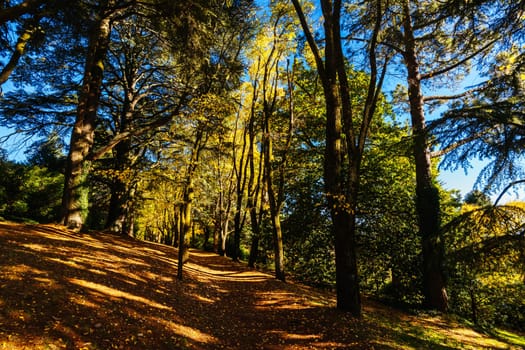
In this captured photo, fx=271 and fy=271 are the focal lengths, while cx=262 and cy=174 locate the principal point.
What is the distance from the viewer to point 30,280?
177 inches

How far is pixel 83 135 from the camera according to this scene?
10219 millimetres

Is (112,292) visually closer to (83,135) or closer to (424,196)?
(83,135)

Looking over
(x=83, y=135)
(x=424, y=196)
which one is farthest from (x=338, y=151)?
(x=83, y=135)

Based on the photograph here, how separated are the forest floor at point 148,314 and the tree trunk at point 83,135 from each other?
1.01m

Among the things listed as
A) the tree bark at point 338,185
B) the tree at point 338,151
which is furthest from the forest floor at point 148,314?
the tree at point 338,151

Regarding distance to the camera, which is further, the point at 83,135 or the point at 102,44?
the point at 102,44

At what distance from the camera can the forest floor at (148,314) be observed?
3.73 metres

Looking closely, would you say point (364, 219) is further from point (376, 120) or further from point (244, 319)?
point (244, 319)

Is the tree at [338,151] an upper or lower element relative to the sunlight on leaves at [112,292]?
upper

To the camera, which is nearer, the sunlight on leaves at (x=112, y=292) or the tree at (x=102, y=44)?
the sunlight on leaves at (x=112, y=292)

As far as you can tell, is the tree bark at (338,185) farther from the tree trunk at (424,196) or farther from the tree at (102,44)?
the tree trunk at (424,196)

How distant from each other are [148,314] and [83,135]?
8068 mm

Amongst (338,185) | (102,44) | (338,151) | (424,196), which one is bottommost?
(338,185)

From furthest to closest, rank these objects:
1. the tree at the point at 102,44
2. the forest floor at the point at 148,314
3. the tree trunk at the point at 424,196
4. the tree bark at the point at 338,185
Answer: the tree trunk at the point at 424,196, the tree at the point at 102,44, the tree bark at the point at 338,185, the forest floor at the point at 148,314
